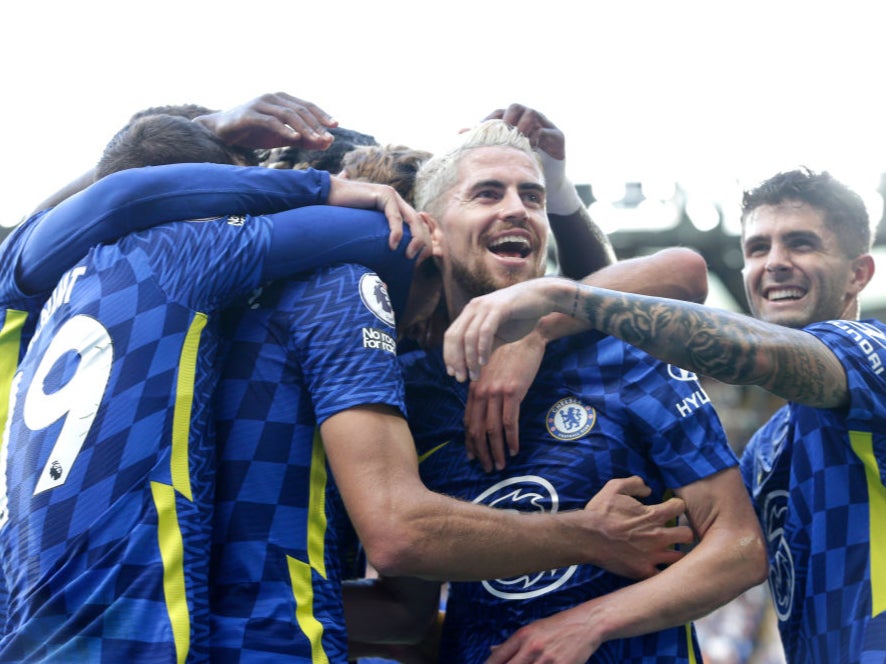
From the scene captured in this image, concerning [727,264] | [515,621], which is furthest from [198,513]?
[727,264]

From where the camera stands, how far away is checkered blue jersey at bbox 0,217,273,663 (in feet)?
8.09

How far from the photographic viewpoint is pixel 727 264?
49.2 ft

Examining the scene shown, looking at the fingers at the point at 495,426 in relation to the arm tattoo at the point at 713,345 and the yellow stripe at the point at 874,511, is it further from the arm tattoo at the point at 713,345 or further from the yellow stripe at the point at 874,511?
the yellow stripe at the point at 874,511

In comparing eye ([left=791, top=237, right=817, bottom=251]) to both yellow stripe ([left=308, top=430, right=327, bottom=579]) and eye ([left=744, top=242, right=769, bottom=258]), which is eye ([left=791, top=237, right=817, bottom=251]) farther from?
yellow stripe ([left=308, top=430, right=327, bottom=579])

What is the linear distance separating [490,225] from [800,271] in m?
1.10

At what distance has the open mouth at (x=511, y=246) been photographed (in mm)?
3670

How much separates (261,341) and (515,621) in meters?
1.10

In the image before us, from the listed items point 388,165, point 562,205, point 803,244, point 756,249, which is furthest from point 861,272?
point 388,165

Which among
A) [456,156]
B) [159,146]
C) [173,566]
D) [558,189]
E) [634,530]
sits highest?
[159,146]

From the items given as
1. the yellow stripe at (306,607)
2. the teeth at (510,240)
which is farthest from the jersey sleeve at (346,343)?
the teeth at (510,240)

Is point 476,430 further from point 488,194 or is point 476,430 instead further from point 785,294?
point 785,294

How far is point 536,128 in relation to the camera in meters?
3.99

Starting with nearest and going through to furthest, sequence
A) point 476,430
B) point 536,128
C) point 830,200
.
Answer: point 476,430 < point 830,200 < point 536,128

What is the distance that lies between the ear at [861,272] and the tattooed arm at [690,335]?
85 cm
